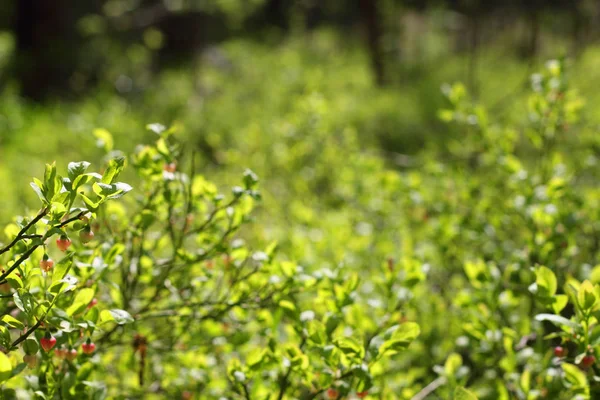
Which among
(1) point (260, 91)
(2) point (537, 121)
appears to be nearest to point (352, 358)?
(2) point (537, 121)

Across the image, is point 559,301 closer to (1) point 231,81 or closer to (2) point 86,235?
(2) point 86,235

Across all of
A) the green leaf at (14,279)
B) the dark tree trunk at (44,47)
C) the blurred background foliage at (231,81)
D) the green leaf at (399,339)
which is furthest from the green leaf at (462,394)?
the dark tree trunk at (44,47)

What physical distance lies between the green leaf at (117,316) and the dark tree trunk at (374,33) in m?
10.9

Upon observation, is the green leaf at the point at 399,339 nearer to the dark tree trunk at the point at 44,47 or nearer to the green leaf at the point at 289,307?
the green leaf at the point at 289,307

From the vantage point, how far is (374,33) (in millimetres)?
11602

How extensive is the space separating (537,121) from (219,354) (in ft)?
5.49

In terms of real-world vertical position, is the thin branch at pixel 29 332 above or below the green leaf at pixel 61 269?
below

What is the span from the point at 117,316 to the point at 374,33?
11.0m

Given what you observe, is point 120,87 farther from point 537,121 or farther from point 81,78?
point 537,121

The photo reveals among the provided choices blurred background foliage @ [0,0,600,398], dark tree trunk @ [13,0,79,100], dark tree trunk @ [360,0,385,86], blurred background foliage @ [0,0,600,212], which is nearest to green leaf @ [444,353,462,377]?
blurred background foliage @ [0,0,600,398]

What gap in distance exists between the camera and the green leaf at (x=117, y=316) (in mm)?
1240

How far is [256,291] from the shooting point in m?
1.97

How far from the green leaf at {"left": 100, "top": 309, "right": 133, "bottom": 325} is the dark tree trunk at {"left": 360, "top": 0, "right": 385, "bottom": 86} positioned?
10.9 m

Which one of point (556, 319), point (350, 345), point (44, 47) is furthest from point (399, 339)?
point (44, 47)
